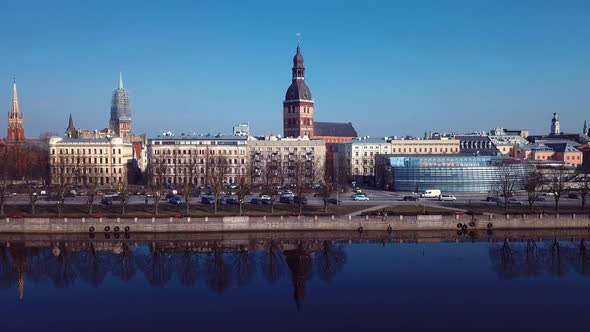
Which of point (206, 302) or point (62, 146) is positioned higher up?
point (62, 146)

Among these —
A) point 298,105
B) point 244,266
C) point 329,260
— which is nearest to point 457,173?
point 298,105

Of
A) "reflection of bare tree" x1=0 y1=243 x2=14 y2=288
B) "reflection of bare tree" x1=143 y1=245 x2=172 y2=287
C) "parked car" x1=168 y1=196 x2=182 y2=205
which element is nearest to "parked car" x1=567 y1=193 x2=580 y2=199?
"parked car" x1=168 y1=196 x2=182 y2=205

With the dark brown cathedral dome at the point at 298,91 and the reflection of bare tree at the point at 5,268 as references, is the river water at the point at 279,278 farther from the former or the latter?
the dark brown cathedral dome at the point at 298,91

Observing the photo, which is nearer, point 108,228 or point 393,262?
point 393,262

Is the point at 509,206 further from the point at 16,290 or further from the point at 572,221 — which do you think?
the point at 16,290

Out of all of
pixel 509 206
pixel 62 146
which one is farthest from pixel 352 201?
pixel 62 146

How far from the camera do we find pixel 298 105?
12938cm

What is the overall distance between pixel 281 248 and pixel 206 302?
16185mm

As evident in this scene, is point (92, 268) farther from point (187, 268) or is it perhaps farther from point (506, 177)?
point (506, 177)

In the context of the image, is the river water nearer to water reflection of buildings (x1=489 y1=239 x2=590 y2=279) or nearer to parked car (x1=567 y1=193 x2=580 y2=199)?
water reflection of buildings (x1=489 y1=239 x2=590 y2=279)

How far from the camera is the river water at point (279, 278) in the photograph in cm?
3177

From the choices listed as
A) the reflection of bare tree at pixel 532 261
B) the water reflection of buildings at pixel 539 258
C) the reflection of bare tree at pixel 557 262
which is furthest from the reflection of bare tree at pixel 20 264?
the reflection of bare tree at pixel 557 262

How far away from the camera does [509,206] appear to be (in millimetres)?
70375

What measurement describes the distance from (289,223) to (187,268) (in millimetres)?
16595
